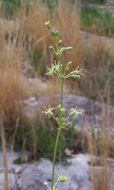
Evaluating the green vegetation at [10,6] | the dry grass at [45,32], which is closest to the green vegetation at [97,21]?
the green vegetation at [10,6]

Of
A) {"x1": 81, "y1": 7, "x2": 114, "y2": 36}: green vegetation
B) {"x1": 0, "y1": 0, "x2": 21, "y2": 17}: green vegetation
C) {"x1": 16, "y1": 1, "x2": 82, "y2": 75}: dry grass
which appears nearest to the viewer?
{"x1": 16, "y1": 1, "x2": 82, "y2": 75}: dry grass

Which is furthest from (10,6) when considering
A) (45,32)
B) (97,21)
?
(45,32)

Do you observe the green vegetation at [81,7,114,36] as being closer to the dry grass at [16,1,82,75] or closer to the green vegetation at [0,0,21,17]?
→ the green vegetation at [0,0,21,17]

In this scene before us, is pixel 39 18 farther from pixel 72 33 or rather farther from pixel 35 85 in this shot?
pixel 35 85

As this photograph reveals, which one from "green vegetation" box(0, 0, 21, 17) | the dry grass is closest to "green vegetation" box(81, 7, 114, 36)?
"green vegetation" box(0, 0, 21, 17)

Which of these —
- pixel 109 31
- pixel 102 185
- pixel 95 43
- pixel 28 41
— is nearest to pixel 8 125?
pixel 102 185

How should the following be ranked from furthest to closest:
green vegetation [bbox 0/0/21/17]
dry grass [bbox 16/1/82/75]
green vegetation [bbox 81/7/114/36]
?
green vegetation [bbox 81/7/114/36]
green vegetation [bbox 0/0/21/17]
dry grass [bbox 16/1/82/75]

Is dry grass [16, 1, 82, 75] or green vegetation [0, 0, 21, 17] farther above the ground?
green vegetation [0, 0, 21, 17]

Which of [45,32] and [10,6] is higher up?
[10,6]

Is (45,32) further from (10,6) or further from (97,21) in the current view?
(97,21)
